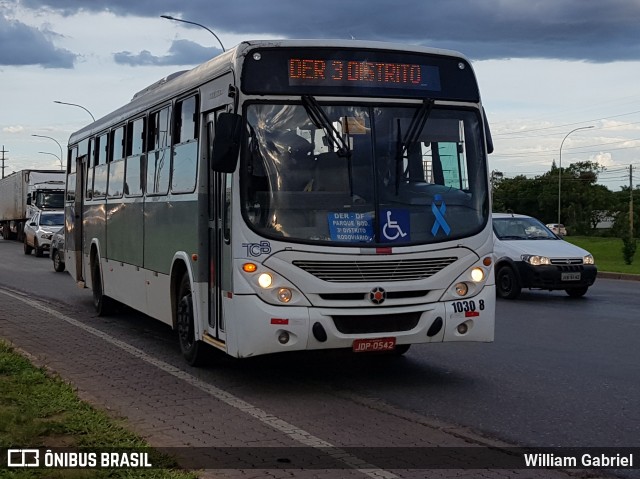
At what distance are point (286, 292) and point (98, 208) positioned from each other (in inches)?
293

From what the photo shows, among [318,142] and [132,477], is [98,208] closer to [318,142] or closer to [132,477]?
[318,142]

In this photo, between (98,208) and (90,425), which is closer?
(90,425)

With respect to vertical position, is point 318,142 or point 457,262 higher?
point 318,142

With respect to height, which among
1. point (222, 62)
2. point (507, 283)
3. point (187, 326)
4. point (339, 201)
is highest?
point (222, 62)

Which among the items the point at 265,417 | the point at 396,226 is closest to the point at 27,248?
the point at 396,226

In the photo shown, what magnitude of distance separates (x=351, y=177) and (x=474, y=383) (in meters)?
2.39

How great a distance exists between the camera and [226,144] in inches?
336

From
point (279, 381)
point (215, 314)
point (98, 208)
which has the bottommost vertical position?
point (279, 381)

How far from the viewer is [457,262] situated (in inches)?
356

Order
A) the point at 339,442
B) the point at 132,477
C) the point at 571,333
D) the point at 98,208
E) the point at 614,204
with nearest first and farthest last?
1. the point at 132,477
2. the point at 339,442
3. the point at 571,333
4. the point at 98,208
5. the point at 614,204

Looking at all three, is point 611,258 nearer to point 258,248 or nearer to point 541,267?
point 541,267

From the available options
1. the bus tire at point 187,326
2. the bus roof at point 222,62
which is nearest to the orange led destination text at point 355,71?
the bus roof at point 222,62

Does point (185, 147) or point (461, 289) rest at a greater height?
point (185, 147)

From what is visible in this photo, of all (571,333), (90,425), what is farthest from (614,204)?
(90,425)
